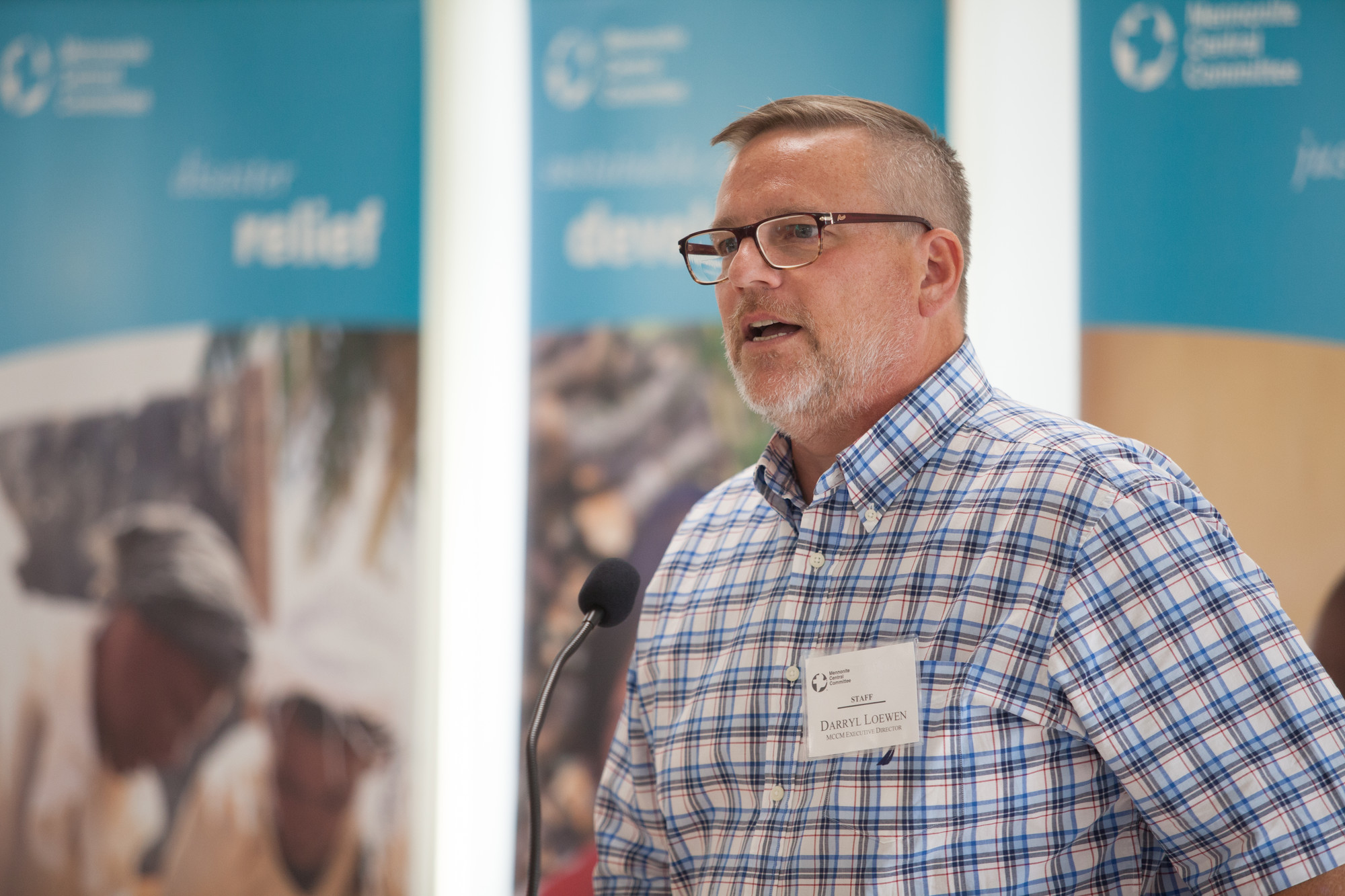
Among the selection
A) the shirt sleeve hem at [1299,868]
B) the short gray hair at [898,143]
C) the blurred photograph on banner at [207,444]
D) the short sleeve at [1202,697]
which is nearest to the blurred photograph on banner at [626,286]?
the blurred photograph on banner at [207,444]

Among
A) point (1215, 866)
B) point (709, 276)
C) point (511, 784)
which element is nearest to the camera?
point (1215, 866)

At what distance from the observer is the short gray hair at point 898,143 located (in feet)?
5.06

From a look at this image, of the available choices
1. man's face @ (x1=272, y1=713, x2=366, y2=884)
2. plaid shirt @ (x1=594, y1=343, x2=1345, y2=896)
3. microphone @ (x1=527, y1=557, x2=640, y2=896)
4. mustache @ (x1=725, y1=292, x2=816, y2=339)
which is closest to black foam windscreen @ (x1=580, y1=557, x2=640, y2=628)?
microphone @ (x1=527, y1=557, x2=640, y2=896)

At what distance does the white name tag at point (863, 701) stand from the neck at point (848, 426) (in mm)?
258

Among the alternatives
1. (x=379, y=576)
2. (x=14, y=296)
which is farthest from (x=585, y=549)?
(x=14, y=296)

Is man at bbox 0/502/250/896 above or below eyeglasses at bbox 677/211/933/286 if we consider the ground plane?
below

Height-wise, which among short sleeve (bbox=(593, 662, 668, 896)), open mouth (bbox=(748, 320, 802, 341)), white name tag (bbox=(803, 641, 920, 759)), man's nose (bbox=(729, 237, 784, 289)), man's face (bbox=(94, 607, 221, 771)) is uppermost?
man's nose (bbox=(729, 237, 784, 289))

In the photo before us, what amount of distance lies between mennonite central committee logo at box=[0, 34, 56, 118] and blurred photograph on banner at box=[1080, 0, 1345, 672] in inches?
121

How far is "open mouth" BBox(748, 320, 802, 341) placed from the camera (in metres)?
1.52

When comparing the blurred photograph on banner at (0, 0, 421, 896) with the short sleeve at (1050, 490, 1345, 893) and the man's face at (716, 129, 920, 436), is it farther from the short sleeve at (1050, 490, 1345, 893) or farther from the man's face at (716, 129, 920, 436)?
the short sleeve at (1050, 490, 1345, 893)

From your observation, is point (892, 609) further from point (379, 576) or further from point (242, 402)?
point (242, 402)

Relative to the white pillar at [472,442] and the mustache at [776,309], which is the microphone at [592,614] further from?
the white pillar at [472,442]

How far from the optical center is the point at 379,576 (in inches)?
122

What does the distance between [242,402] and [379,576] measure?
660 mm
